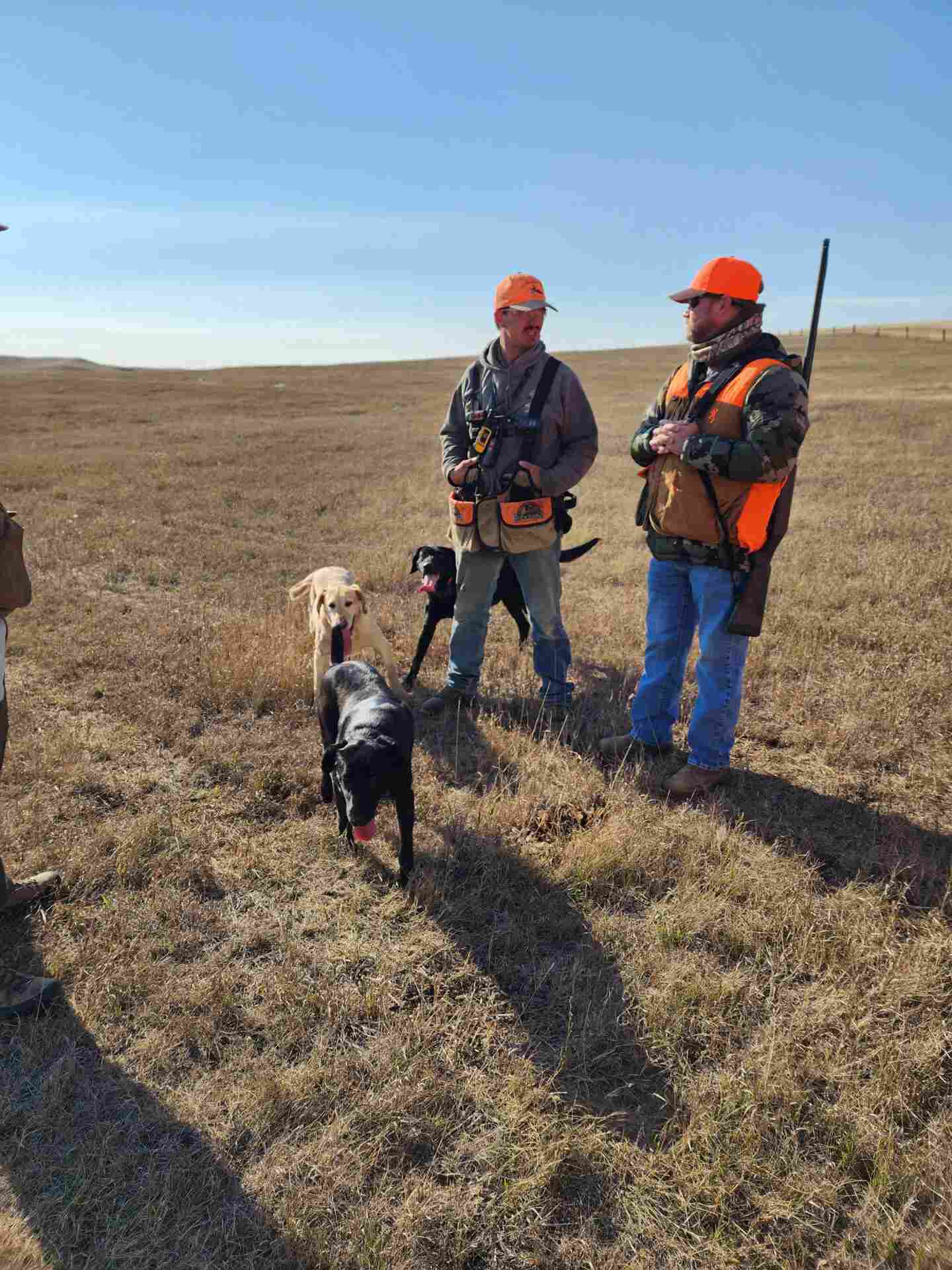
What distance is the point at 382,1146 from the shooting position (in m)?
2.49

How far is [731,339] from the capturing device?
13.3 ft

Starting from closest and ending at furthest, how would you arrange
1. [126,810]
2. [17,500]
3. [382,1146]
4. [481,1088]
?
[382,1146] → [481,1088] → [126,810] → [17,500]

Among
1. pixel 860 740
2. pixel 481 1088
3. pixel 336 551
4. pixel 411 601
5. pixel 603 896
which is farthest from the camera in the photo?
pixel 336 551

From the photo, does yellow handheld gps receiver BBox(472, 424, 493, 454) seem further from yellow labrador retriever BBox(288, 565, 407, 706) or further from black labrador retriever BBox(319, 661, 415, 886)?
black labrador retriever BBox(319, 661, 415, 886)

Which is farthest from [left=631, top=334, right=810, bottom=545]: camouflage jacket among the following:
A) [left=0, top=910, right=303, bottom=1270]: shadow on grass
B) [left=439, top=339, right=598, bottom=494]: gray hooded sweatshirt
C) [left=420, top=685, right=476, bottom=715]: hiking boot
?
[left=0, top=910, right=303, bottom=1270]: shadow on grass

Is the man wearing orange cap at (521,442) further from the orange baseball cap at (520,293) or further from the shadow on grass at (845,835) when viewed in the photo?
the shadow on grass at (845,835)

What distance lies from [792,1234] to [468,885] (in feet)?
6.31

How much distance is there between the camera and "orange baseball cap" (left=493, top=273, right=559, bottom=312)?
16.0 ft

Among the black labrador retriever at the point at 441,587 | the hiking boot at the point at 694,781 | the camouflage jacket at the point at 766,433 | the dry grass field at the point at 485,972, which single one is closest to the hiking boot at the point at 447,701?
the dry grass field at the point at 485,972

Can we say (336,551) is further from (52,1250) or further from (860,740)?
(52,1250)

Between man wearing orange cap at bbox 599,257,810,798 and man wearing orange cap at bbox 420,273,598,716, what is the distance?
75cm

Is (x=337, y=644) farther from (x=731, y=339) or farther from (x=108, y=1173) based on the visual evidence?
(x=108, y=1173)

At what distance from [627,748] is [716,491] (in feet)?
5.90

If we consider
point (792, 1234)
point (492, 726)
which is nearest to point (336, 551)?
point (492, 726)
